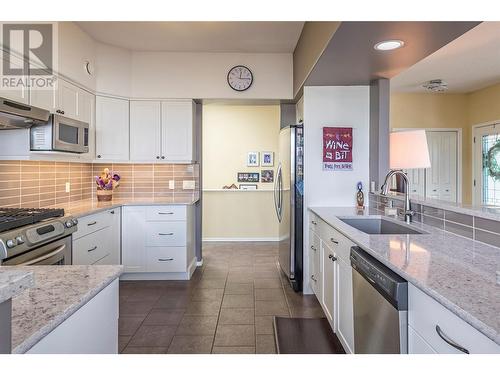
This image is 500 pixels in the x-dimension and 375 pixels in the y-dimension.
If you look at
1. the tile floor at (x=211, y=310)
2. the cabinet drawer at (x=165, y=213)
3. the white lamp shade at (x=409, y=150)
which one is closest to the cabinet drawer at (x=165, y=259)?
the tile floor at (x=211, y=310)

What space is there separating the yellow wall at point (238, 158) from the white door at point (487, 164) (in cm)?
340

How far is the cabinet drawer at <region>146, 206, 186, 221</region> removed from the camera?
3727 millimetres

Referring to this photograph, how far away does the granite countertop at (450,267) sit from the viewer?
2.98 feet

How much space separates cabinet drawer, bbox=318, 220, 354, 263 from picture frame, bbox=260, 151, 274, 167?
328cm

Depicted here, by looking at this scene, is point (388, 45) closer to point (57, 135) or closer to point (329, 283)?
point (329, 283)

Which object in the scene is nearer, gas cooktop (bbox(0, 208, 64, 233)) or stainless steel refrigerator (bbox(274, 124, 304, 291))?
gas cooktop (bbox(0, 208, 64, 233))

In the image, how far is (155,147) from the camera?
13.0ft

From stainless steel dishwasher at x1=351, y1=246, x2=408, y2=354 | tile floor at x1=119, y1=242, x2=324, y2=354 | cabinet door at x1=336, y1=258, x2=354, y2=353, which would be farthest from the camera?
tile floor at x1=119, y1=242, x2=324, y2=354

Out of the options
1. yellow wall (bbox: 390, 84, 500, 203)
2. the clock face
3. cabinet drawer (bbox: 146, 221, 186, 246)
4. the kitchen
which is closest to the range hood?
the kitchen

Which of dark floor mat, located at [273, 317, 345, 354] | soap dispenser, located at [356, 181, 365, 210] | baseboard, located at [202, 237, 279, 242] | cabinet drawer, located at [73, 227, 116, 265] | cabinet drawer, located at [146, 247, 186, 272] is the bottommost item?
dark floor mat, located at [273, 317, 345, 354]

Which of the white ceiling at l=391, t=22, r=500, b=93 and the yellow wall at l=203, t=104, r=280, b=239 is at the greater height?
the white ceiling at l=391, t=22, r=500, b=93

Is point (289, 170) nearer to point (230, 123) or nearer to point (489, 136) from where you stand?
point (230, 123)

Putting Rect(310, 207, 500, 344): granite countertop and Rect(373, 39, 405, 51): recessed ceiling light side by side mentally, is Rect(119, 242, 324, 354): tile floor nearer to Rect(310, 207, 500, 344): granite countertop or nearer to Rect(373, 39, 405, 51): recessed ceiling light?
Rect(310, 207, 500, 344): granite countertop

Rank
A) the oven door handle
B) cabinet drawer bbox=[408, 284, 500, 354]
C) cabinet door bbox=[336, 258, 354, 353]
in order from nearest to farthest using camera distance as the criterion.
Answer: cabinet drawer bbox=[408, 284, 500, 354] → cabinet door bbox=[336, 258, 354, 353] → the oven door handle
